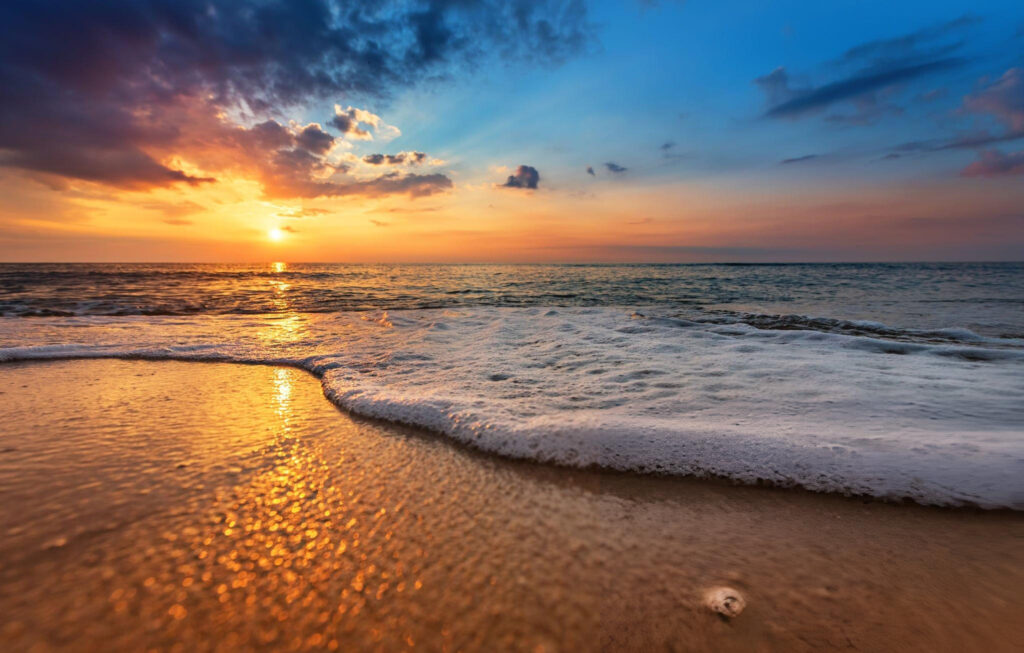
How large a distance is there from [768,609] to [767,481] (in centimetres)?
143

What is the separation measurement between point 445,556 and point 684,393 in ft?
11.7

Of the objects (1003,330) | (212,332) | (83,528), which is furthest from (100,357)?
(1003,330)

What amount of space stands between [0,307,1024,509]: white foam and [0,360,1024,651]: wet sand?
1.01 ft

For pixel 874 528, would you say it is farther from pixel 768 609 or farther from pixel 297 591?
pixel 297 591

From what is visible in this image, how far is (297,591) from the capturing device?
1946 millimetres

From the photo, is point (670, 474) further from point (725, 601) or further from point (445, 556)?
point (445, 556)

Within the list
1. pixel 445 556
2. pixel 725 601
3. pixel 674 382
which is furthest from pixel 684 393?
pixel 445 556

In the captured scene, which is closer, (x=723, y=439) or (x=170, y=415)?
(x=723, y=439)

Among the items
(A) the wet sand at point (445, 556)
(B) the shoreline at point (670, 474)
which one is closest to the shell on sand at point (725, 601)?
(A) the wet sand at point (445, 556)

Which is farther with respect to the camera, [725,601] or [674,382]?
[674,382]

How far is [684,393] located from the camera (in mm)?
4895

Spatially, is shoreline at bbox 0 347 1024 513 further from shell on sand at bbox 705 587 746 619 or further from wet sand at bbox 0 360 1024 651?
shell on sand at bbox 705 587 746 619

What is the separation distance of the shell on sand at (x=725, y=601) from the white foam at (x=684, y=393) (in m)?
1.30

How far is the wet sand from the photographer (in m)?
1.77
